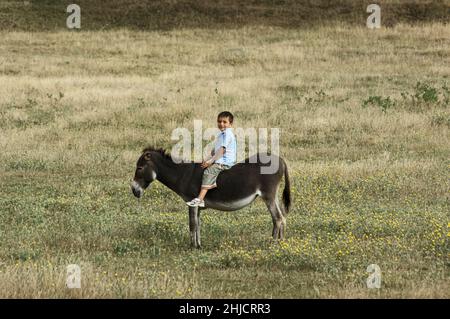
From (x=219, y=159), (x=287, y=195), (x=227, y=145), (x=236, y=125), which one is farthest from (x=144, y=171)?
(x=236, y=125)

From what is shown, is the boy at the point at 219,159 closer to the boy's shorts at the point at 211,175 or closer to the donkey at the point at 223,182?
the boy's shorts at the point at 211,175

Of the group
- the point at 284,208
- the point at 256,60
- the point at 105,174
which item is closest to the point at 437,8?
the point at 256,60

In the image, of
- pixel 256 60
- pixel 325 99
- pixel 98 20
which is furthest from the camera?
pixel 98 20

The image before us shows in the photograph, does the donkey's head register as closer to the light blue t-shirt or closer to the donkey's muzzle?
the donkey's muzzle

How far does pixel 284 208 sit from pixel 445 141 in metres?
11.4

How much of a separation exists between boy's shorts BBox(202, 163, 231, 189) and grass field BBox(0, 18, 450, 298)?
3.43 feet

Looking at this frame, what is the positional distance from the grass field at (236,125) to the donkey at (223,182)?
521 mm

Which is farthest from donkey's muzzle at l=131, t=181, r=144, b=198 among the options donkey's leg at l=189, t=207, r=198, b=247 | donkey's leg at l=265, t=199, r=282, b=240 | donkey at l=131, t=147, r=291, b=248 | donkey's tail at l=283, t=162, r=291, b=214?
donkey's tail at l=283, t=162, r=291, b=214

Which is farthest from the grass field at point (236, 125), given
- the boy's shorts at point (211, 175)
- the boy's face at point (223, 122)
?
the boy's face at point (223, 122)

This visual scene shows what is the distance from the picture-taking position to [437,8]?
2363 inches

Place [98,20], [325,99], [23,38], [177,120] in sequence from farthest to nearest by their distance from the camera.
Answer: [98,20] < [23,38] < [325,99] < [177,120]

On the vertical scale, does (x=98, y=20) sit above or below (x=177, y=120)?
above

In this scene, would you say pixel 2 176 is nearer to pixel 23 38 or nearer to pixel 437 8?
pixel 23 38

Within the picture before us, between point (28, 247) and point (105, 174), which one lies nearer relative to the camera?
point (28, 247)
